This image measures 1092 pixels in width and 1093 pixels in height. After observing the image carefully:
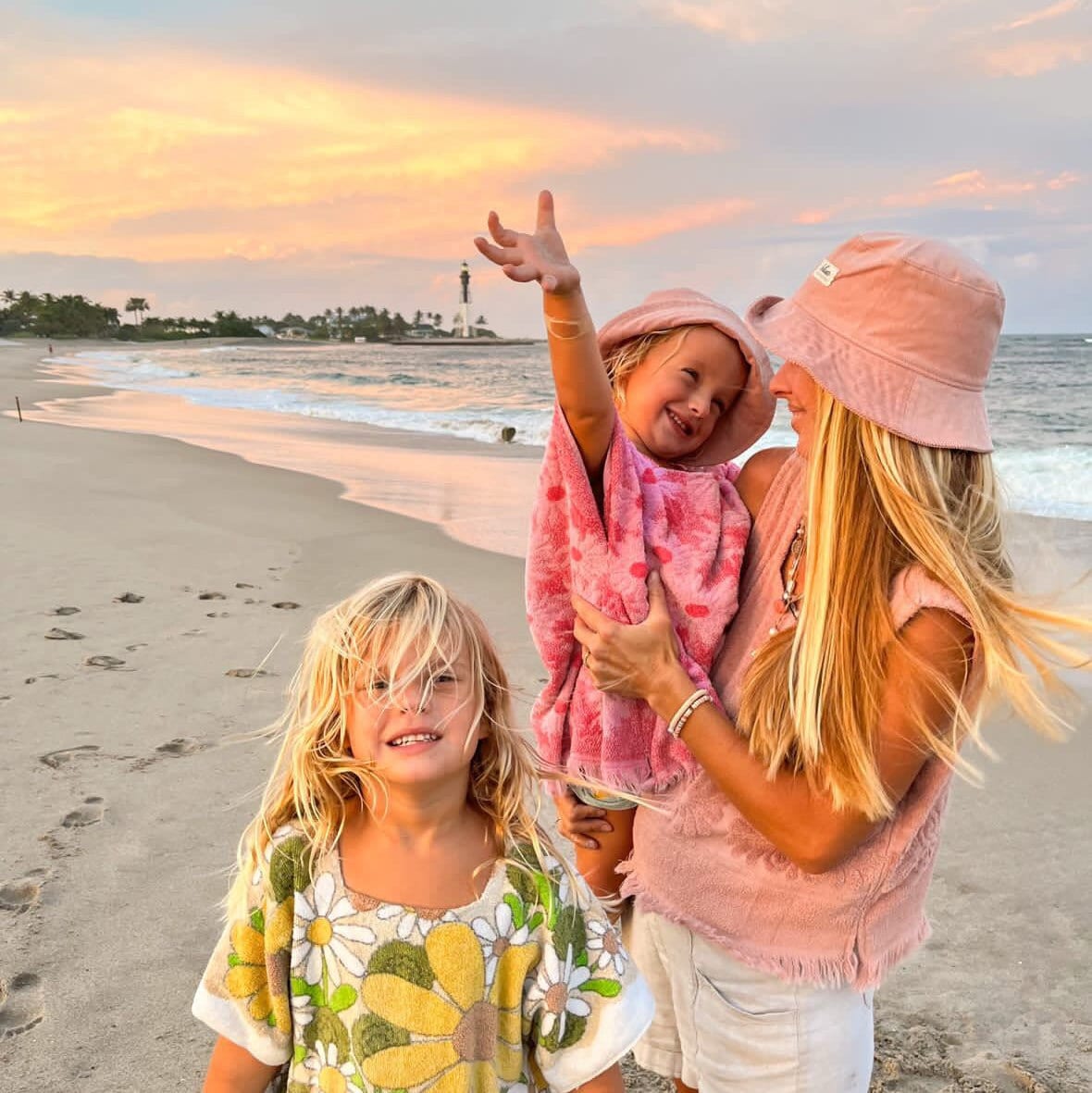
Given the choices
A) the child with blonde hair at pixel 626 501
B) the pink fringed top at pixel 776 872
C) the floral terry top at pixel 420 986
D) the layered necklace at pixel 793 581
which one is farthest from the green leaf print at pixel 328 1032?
the layered necklace at pixel 793 581

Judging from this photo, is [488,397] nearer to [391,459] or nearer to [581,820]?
[391,459]

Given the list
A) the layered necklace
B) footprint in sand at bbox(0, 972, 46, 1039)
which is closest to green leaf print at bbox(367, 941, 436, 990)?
the layered necklace

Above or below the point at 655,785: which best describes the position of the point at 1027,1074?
below

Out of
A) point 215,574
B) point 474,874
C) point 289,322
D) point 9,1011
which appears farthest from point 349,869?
point 289,322

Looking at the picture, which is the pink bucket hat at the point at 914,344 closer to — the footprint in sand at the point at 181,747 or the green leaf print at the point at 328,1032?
the green leaf print at the point at 328,1032

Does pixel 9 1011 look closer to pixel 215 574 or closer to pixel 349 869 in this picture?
pixel 349 869

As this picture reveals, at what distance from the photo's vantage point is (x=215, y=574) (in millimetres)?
6949

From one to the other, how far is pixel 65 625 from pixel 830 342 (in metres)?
4.98

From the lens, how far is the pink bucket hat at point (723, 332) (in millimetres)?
2180

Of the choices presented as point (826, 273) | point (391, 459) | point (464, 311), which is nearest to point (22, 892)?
point (826, 273)

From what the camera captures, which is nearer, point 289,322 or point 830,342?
point 830,342

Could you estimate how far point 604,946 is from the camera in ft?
5.31

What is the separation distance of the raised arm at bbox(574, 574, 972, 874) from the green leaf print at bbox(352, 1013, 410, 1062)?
0.62 m

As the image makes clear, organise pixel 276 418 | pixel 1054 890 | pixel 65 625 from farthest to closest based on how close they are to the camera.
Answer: pixel 276 418
pixel 65 625
pixel 1054 890
